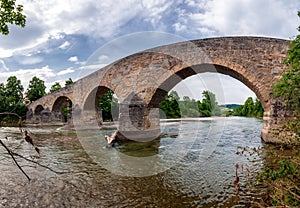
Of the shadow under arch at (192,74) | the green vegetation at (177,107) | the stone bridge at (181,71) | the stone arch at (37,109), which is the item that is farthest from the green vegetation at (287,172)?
the green vegetation at (177,107)

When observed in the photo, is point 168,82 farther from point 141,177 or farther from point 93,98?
point 93,98

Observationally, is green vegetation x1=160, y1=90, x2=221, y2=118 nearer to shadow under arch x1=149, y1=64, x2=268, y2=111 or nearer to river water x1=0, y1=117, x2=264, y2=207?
shadow under arch x1=149, y1=64, x2=268, y2=111

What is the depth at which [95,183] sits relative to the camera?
12.0 ft

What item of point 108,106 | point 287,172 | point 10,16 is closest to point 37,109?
point 108,106

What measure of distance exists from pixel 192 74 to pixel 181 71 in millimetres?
951

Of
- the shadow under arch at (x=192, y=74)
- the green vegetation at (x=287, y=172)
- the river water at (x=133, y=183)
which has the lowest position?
the river water at (x=133, y=183)

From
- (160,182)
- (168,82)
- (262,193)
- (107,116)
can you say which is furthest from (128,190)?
(107,116)

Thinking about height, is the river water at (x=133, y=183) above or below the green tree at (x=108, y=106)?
below

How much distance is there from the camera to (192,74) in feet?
32.2

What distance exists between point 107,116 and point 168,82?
62.4 feet

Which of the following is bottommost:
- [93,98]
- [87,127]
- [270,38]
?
[87,127]

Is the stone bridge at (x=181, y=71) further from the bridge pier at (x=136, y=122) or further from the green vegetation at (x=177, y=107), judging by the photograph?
the green vegetation at (x=177, y=107)

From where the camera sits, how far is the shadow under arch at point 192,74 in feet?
26.6

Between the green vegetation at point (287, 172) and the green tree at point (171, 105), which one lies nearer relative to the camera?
the green vegetation at point (287, 172)
